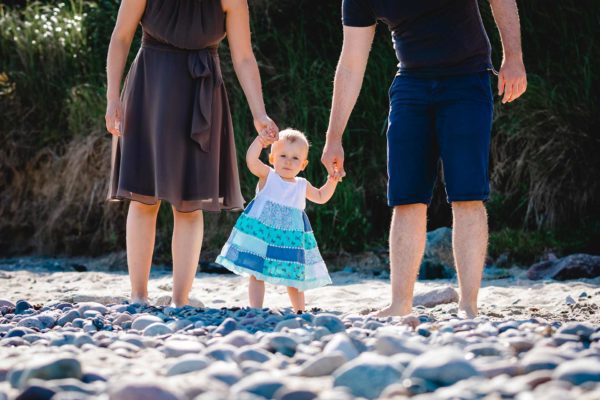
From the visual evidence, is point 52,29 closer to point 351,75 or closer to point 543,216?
point 543,216

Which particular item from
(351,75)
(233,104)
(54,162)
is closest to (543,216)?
(233,104)

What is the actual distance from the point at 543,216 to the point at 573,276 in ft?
3.79

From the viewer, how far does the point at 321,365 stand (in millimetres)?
2357

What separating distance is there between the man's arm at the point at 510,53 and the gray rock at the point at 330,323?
115 cm

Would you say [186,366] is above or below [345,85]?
below

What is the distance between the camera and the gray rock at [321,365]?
2355mm

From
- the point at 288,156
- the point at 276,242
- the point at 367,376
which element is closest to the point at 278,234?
the point at 276,242

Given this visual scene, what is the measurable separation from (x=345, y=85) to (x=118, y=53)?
1.06m

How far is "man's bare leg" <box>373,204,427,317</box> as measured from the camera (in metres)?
3.75

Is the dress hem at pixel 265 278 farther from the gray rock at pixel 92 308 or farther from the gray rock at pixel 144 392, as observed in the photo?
the gray rock at pixel 144 392

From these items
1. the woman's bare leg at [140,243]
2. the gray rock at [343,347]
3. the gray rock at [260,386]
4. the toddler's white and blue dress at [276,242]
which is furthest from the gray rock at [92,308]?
the gray rock at [260,386]

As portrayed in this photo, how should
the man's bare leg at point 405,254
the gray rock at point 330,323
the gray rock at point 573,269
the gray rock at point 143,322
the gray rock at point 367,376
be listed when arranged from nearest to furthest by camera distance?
1. the gray rock at point 367,376
2. the gray rock at point 330,323
3. the gray rock at point 143,322
4. the man's bare leg at point 405,254
5. the gray rock at point 573,269

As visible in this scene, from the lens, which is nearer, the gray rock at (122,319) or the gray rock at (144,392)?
the gray rock at (144,392)

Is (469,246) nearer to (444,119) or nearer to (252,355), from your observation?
(444,119)
